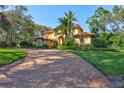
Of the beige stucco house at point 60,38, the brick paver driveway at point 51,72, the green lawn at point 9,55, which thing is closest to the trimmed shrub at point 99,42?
the beige stucco house at point 60,38

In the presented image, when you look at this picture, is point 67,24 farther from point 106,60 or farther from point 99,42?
point 106,60

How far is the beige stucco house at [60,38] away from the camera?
13.7 feet

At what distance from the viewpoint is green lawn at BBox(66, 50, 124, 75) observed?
4.09 meters

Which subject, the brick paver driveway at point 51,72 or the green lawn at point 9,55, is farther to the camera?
the green lawn at point 9,55

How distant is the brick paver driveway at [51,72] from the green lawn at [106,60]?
0.07 metres

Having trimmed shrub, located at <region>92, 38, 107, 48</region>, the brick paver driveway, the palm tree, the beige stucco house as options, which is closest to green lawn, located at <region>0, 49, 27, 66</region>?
the brick paver driveway

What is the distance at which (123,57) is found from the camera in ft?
13.6

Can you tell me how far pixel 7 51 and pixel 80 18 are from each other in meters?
1.07

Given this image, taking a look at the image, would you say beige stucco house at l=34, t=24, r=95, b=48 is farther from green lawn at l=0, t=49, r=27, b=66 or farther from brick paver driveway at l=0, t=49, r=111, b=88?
green lawn at l=0, t=49, r=27, b=66

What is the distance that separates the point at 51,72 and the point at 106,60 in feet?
2.50

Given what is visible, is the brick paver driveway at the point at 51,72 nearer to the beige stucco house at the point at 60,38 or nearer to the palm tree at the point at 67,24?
the beige stucco house at the point at 60,38

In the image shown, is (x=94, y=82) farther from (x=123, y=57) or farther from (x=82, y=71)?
(x=123, y=57)

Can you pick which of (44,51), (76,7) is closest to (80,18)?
(76,7)
